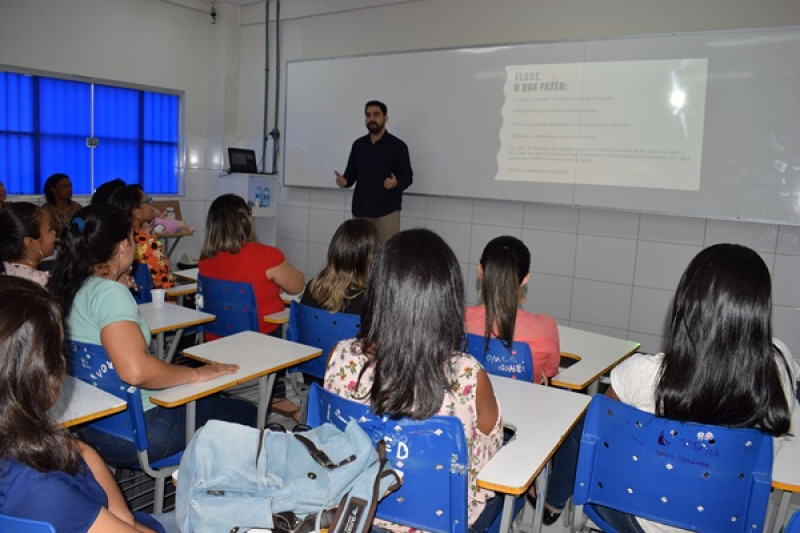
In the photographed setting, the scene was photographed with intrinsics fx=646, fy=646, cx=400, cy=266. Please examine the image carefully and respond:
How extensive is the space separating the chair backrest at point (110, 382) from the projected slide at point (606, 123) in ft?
11.7

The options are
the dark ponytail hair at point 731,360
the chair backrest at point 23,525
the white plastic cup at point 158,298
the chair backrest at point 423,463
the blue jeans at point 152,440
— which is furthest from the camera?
the white plastic cup at point 158,298

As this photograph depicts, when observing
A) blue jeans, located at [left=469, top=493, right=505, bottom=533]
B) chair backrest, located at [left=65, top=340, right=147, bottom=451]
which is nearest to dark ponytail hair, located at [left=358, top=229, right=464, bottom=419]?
blue jeans, located at [left=469, top=493, right=505, bottom=533]

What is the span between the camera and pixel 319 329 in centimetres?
274

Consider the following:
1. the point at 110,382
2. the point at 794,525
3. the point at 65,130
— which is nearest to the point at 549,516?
the point at 794,525

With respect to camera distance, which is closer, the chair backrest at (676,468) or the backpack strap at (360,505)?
the backpack strap at (360,505)

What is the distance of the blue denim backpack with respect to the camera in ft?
3.84

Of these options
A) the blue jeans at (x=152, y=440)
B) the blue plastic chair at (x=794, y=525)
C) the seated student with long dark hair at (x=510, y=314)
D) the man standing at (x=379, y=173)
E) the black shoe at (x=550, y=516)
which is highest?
the man standing at (x=379, y=173)

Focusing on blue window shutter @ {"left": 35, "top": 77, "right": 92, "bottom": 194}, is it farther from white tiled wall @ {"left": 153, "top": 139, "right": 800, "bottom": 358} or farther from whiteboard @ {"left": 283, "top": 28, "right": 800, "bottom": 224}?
white tiled wall @ {"left": 153, "top": 139, "right": 800, "bottom": 358}

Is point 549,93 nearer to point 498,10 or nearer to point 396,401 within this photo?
point 498,10

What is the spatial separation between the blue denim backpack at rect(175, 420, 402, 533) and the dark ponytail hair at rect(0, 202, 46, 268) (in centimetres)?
206

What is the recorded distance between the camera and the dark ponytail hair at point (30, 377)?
1080 millimetres

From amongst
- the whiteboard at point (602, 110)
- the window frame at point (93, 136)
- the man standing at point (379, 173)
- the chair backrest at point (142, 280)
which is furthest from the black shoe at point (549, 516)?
the window frame at point (93, 136)

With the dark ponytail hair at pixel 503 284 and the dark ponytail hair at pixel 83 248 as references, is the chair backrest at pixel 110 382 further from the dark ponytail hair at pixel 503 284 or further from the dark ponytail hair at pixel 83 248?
the dark ponytail hair at pixel 503 284

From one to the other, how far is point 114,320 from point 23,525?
1051 millimetres
